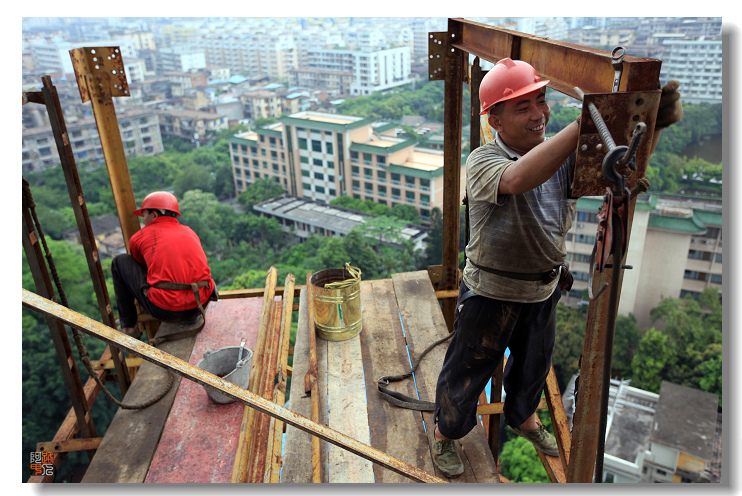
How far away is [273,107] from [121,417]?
70024mm

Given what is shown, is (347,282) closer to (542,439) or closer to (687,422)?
(542,439)

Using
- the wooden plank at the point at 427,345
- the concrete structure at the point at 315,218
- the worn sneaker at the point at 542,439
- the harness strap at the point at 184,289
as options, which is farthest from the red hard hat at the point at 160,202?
the concrete structure at the point at 315,218

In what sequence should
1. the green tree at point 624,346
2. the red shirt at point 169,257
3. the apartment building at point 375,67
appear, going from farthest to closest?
the apartment building at point 375,67, the green tree at point 624,346, the red shirt at point 169,257

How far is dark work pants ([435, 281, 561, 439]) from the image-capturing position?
7.24 ft

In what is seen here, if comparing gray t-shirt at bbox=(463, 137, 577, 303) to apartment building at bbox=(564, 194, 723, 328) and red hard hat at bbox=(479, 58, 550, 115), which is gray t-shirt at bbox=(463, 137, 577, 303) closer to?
red hard hat at bbox=(479, 58, 550, 115)

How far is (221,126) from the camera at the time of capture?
2544 inches

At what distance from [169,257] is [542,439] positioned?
2640 mm

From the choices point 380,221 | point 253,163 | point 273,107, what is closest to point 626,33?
point 380,221

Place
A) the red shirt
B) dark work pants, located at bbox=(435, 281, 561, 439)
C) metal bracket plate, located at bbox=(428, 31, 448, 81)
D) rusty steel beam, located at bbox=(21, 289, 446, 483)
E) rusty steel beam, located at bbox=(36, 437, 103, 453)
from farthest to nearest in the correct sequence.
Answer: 1. metal bracket plate, located at bbox=(428, 31, 448, 81)
2. the red shirt
3. rusty steel beam, located at bbox=(36, 437, 103, 453)
4. dark work pants, located at bbox=(435, 281, 561, 439)
5. rusty steel beam, located at bbox=(21, 289, 446, 483)

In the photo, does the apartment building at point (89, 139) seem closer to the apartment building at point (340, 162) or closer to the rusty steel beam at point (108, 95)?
the apartment building at point (340, 162)

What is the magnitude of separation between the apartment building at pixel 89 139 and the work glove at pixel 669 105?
2157 inches

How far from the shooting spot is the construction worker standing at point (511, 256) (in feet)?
5.58

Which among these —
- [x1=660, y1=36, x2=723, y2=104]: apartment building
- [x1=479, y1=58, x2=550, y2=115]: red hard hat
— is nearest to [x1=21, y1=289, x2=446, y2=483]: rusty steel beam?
[x1=479, y1=58, x2=550, y2=115]: red hard hat

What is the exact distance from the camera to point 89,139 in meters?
56.6
